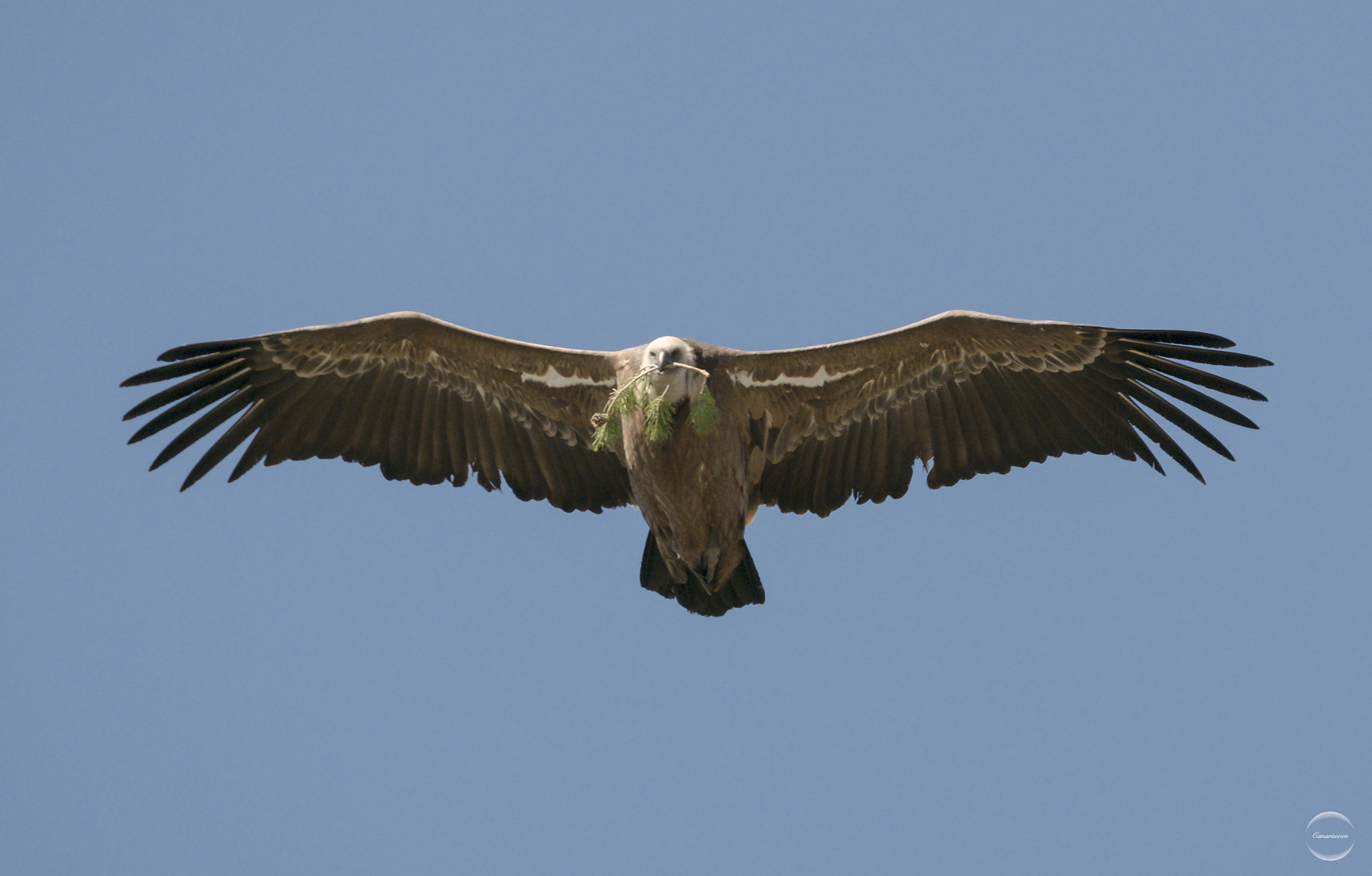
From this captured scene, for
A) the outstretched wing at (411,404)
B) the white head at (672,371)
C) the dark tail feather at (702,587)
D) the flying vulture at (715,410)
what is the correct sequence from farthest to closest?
the dark tail feather at (702,587) < the outstretched wing at (411,404) < the flying vulture at (715,410) < the white head at (672,371)

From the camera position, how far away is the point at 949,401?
36.9 feet

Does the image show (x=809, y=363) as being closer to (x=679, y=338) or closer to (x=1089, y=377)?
(x=679, y=338)

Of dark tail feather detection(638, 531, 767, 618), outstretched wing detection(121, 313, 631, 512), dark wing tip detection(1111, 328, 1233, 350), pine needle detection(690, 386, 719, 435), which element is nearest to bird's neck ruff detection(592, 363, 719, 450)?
pine needle detection(690, 386, 719, 435)

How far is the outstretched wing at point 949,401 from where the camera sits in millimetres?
10797

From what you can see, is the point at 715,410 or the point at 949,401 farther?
the point at 949,401

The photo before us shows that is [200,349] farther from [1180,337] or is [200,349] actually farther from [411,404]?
[1180,337]

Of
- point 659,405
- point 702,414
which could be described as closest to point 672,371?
point 659,405

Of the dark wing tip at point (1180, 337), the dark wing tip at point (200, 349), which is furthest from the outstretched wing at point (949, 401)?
the dark wing tip at point (200, 349)

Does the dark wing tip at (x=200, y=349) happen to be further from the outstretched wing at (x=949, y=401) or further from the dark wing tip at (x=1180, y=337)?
the dark wing tip at (x=1180, y=337)

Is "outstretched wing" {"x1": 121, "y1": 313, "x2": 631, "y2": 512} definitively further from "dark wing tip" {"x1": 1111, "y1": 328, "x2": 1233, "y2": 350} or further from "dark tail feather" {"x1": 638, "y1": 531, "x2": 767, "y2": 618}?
"dark wing tip" {"x1": 1111, "y1": 328, "x2": 1233, "y2": 350}

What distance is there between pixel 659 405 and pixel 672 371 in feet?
0.96

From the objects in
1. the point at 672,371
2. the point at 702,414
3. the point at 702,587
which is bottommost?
the point at 702,587

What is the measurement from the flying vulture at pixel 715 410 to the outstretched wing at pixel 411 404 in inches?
0.6

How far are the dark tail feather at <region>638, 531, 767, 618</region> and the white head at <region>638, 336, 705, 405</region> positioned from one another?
1644mm
